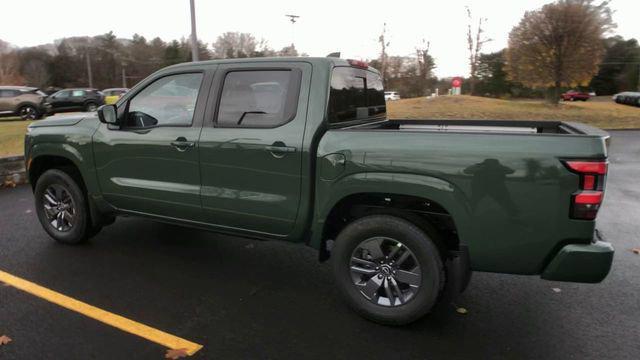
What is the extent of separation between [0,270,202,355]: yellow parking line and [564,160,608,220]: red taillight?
2.43 meters

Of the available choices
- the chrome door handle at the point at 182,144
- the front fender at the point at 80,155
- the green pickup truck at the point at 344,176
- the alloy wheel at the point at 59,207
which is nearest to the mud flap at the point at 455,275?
the green pickup truck at the point at 344,176

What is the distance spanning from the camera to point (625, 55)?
60.4 m

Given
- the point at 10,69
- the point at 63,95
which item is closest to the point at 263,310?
the point at 63,95

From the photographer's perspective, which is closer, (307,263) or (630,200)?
(307,263)

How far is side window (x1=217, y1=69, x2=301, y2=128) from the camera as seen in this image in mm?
3531

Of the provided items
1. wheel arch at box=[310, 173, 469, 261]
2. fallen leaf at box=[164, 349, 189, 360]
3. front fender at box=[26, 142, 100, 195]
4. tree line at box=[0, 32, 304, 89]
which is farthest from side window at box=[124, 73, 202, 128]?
tree line at box=[0, 32, 304, 89]

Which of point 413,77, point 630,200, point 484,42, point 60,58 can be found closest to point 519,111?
point 484,42

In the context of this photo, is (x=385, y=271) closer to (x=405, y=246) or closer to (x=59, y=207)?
(x=405, y=246)

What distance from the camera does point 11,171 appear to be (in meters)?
7.90

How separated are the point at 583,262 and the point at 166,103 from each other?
3.38m

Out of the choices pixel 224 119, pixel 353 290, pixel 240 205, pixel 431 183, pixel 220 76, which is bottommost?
pixel 353 290

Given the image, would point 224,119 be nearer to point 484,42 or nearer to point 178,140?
point 178,140

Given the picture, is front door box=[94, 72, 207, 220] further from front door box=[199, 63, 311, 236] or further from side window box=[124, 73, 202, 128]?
front door box=[199, 63, 311, 236]

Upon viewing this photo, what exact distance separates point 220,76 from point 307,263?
188 centimetres
